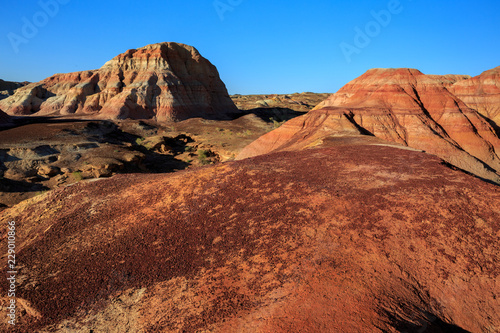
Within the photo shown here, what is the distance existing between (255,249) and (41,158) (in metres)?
22.7

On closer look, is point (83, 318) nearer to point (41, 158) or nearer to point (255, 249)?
point (255, 249)

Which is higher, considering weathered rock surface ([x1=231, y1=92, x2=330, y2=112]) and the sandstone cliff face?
weathered rock surface ([x1=231, y1=92, x2=330, y2=112])

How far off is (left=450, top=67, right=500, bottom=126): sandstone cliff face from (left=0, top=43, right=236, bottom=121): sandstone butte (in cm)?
3348

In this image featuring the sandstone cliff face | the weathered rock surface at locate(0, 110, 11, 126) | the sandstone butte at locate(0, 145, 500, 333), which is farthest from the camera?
the weathered rock surface at locate(0, 110, 11, 126)

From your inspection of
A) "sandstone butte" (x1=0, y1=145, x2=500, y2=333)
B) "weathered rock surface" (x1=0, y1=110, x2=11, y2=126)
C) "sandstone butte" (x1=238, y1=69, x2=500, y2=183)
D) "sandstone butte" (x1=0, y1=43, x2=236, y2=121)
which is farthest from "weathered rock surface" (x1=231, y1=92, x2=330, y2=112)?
"sandstone butte" (x1=0, y1=145, x2=500, y2=333)

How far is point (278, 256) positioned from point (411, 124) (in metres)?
21.9

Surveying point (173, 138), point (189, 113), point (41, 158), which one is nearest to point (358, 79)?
point (173, 138)

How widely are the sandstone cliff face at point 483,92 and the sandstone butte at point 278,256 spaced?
77.2 ft

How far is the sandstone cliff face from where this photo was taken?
85.6 feet

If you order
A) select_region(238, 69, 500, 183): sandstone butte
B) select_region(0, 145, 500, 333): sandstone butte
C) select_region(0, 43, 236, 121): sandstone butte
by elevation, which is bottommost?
select_region(0, 145, 500, 333): sandstone butte

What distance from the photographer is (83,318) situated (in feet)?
17.1

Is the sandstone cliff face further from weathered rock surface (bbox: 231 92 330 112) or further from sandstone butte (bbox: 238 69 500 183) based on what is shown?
weathered rock surface (bbox: 231 92 330 112)

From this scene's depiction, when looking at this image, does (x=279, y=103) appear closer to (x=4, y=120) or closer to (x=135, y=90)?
(x=135, y=90)

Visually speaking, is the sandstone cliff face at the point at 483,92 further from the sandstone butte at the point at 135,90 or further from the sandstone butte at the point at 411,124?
the sandstone butte at the point at 135,90
